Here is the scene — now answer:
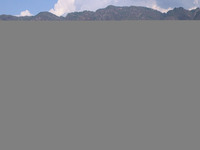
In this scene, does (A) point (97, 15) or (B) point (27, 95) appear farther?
(A) point (97, 15)

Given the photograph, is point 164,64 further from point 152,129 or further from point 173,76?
point 152,129

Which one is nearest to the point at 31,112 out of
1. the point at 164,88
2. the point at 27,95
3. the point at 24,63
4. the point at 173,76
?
the point at 27,95

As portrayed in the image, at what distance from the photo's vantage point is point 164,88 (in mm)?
4395

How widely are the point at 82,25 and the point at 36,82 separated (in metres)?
1.83

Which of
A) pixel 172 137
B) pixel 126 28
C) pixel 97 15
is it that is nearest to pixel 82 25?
pixel 126 28

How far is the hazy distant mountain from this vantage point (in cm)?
4303

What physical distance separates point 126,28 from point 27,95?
301cm

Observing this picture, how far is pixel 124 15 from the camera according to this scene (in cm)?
4884

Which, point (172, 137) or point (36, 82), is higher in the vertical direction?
point (36, 82)

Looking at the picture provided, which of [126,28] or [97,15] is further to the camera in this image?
[97,15]

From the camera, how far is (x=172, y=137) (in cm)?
425

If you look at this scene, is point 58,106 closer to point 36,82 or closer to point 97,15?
point 36,82

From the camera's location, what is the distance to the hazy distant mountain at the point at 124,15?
43.0 m

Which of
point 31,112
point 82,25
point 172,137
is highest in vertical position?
point 82,25
